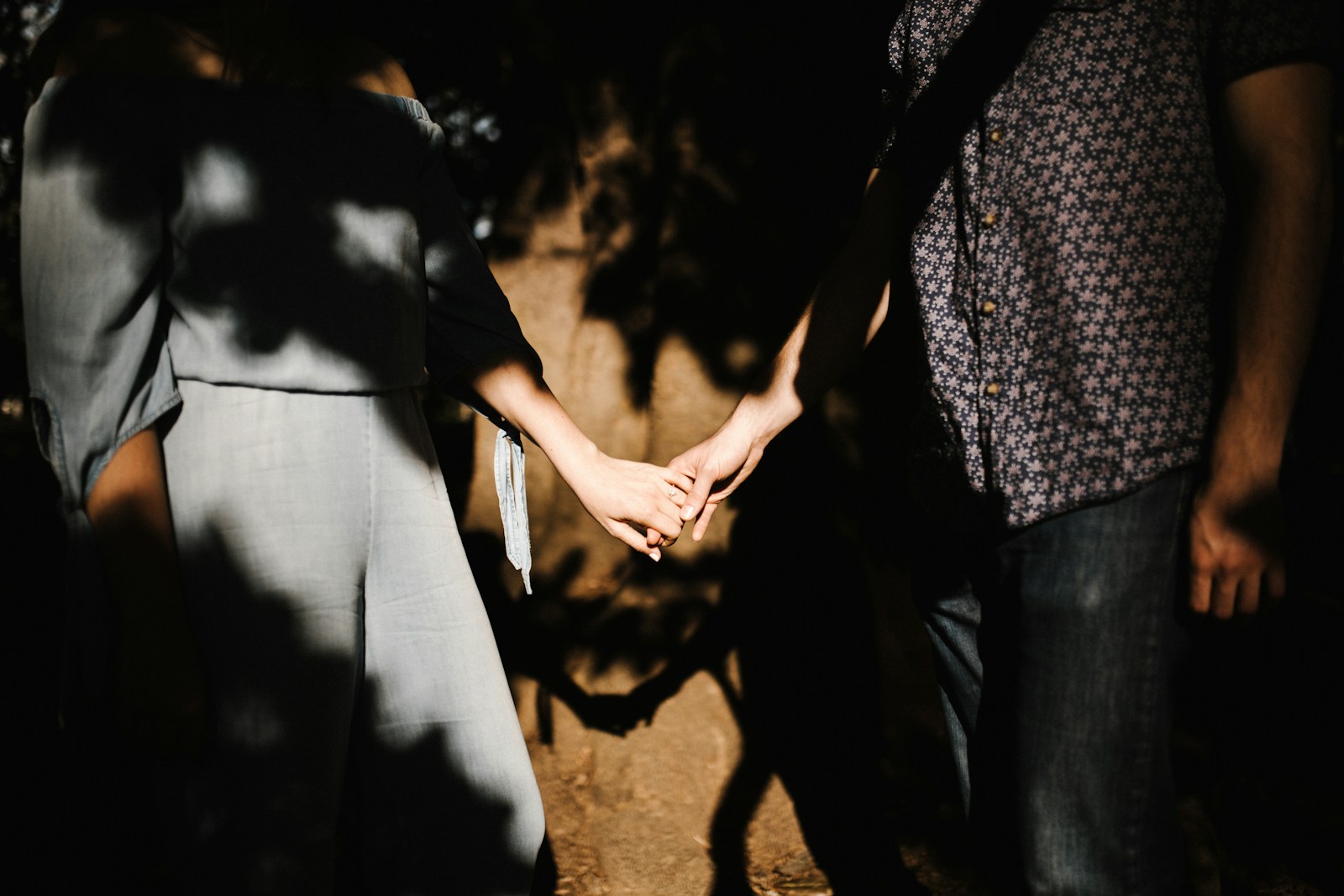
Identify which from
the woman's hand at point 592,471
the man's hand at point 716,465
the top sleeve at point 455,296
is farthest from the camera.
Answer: the man's hand at point 716,465

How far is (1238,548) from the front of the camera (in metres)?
1.32

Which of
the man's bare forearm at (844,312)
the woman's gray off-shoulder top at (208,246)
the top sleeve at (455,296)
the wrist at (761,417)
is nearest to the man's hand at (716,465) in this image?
the wrist at (761,417)

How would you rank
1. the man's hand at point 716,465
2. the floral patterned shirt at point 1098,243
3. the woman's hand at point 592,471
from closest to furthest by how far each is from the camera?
the floral patterned shirt at point 1098,243 < the woman's hand at point 592,471 < the man's hand at point 716,465

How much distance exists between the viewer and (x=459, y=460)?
6.35 m

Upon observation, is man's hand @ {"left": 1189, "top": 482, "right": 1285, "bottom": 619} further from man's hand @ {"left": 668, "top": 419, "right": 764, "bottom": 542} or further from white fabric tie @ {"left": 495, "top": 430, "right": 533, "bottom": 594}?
white fabric tie @ {"left": 495, "top": 430, "right": 533, "bottom": 594}

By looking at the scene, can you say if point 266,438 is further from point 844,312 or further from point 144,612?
point 844,312

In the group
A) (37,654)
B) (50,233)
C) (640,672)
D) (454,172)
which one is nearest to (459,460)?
(454,172)

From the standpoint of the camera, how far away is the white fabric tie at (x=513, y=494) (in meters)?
1.89

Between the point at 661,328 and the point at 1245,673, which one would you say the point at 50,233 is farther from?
the point at 1245,673

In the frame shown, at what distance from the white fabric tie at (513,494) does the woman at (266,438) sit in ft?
0.52

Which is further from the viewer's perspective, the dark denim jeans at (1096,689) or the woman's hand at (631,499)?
the woman's hand at (631,499)

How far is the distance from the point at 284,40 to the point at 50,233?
19.0 inches

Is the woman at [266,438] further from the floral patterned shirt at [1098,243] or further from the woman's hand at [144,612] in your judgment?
the floral patterned shirt at [1098,243]

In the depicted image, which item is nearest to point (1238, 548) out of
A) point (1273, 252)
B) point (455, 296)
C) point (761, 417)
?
point (1273, 252)
